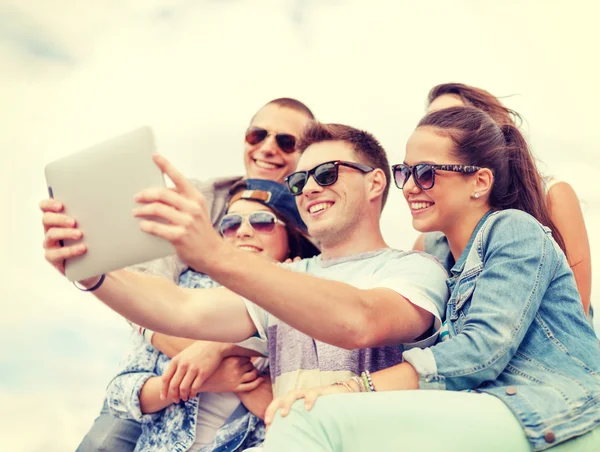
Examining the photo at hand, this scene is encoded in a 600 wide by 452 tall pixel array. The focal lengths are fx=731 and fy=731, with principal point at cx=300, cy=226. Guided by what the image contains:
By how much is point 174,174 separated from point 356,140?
1639 mm

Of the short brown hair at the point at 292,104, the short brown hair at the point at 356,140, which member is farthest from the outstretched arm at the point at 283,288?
the short brown hair at the point at 292,104

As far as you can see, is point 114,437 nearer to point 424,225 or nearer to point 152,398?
point 152,398

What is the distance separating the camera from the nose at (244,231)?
3680 millimetres

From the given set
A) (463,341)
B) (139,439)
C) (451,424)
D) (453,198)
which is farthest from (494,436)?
(139,439)

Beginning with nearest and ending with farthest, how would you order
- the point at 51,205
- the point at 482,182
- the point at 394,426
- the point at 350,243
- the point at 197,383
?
the point at 394,426 → the point at 51,205 → the point at 482,182 → the point at 197,383 → the point at 350,243

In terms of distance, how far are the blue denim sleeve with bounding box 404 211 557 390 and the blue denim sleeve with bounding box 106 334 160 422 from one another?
4.96ft

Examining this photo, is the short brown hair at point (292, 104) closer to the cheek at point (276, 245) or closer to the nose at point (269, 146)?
the nose at point (269, 146)

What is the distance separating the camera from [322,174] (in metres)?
3.23

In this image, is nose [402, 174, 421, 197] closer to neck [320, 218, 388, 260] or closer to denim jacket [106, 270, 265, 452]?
neck [320, 218, 388, 260]

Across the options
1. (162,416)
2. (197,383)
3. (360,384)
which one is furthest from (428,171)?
(162,416)

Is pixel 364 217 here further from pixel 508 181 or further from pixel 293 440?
pixel 293 440

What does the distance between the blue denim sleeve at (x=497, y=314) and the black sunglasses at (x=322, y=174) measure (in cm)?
96

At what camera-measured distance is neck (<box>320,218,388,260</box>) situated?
3.19 metres

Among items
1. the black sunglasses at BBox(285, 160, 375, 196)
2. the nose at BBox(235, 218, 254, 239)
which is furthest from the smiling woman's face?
the black sunglasses at BBox(285, 160, 375, 196)
